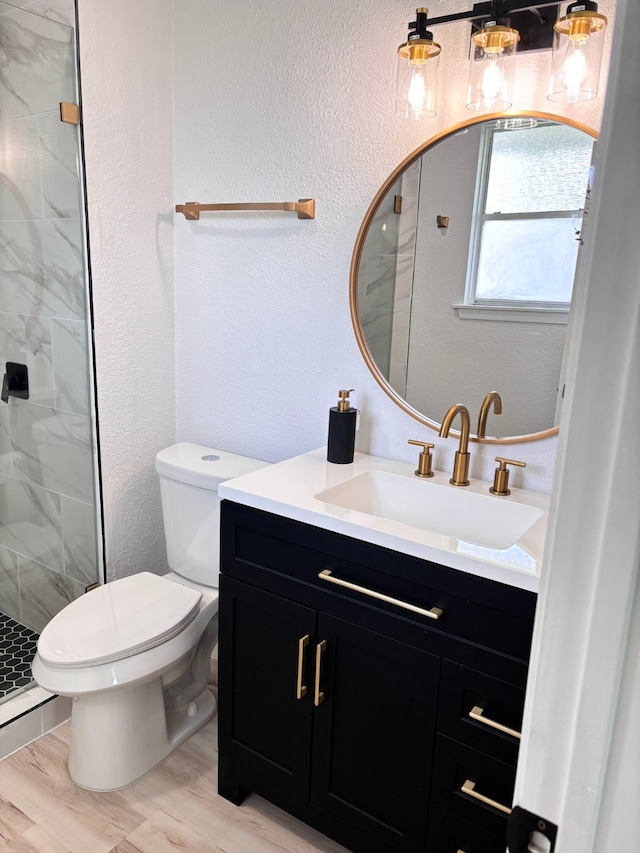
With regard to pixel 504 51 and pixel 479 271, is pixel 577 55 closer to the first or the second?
pixel 504 51

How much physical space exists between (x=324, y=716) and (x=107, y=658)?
1.86 feet

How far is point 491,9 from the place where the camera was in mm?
1454

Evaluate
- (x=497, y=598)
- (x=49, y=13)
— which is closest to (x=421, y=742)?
(x=497, y=598)

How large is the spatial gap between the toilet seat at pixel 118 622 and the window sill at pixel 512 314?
1.09 meters

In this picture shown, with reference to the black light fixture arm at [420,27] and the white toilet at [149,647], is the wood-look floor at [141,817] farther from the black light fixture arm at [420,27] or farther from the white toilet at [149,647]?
the black light fixture arm at [420,27]

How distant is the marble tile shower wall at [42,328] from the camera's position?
6.12 feet

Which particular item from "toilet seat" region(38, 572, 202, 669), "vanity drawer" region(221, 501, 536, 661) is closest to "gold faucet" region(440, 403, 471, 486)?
"vanity drawer" region(221, 501, 536, 661)

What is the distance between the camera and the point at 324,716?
4.83ft

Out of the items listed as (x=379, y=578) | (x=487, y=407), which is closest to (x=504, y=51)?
(x=487, y=407)

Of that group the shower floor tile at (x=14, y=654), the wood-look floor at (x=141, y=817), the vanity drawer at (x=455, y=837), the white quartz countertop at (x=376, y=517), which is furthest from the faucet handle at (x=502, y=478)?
the shower floor tile at (x=14, y=654)

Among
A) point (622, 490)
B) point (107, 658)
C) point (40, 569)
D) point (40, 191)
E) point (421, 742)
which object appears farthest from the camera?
point (40, 569)

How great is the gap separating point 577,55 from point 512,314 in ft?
1.83

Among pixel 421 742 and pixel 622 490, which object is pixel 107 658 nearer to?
pixel 421 742

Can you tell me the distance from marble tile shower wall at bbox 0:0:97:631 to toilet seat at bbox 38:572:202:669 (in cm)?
35
